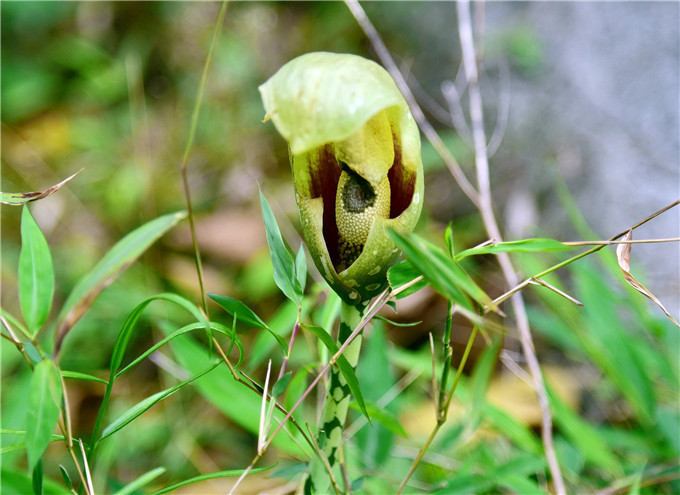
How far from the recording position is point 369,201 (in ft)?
0.96

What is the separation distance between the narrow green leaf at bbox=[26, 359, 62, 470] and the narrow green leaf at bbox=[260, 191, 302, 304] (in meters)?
0.11

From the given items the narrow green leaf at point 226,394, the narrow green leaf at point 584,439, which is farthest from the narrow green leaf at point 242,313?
the narrow green leaf at point 584,439

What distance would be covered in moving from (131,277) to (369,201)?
0.79 meters

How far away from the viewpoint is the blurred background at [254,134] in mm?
879

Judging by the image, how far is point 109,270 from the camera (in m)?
0.32

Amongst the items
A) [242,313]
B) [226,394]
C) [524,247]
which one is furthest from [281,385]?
[226,394]

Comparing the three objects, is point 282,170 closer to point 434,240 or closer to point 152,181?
point 152,181

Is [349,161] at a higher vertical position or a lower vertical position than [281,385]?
higher

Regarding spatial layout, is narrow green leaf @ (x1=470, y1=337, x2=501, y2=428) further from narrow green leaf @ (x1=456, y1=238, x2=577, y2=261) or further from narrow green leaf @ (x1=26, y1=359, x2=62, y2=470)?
narrow green leaf @ (x1=26, y1=359, x2=62, y2=470)

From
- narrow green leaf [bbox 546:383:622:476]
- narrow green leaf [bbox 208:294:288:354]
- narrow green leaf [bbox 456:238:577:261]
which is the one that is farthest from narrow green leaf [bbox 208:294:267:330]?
narrow green leaf [bbox 546:383:622:476]

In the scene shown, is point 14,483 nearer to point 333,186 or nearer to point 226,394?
point 226,394

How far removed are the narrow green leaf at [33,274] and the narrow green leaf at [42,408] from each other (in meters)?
0.05

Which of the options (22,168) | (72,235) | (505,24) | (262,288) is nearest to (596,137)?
(505,24)

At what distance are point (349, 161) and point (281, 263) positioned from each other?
7 centimetres
